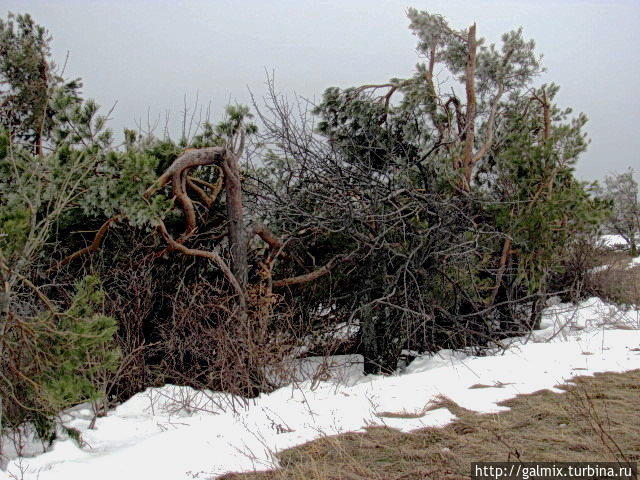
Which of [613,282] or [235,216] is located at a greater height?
[235,216]

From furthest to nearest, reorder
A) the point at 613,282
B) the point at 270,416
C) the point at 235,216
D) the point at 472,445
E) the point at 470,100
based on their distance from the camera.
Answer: the point at 613,282
the point at 470,100
the point at 235,216
the point at 270,416
the point at 472,445

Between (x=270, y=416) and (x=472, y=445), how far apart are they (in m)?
2.11

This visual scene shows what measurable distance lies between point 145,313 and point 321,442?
3923mm

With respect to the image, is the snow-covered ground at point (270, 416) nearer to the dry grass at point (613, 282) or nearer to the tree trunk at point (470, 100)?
the tree trunk at point (470, 100)

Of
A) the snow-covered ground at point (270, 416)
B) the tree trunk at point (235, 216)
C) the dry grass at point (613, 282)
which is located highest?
the tree trunk at point (235, 216)

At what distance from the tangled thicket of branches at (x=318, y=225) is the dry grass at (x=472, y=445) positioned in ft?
7.36

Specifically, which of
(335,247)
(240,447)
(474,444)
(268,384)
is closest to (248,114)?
(335,247)

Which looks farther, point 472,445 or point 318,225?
point 318,225

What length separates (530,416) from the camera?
501 cm

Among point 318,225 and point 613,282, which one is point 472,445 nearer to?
point 318,225

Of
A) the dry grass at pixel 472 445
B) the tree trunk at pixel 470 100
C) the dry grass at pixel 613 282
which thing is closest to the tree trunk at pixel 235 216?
the dry grass at pixel 472 445

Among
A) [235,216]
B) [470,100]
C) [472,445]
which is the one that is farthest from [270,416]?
[470,100]

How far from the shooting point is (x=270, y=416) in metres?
5.53

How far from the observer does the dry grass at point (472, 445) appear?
3.79m
